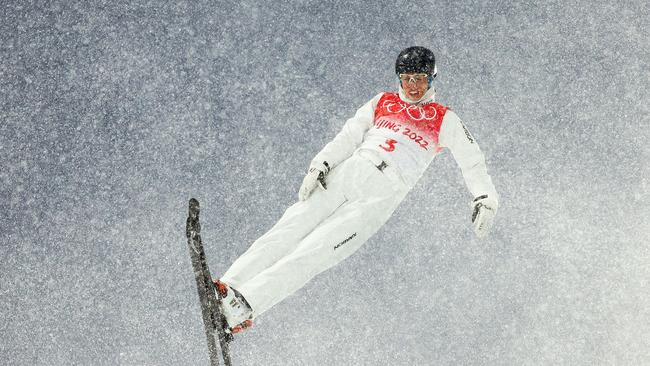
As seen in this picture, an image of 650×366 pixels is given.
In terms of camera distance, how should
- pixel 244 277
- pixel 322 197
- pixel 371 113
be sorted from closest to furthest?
pixel 244 277
pixel 322 197
pixel 371 113

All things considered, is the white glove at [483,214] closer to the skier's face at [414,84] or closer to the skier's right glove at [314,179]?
the skier's face at [414,84]

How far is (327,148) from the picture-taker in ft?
15.5

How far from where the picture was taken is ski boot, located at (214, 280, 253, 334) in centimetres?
395

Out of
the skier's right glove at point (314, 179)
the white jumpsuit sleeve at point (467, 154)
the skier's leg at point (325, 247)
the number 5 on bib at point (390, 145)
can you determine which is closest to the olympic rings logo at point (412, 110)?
the white jumpsuit sleeve at point (467, 154)

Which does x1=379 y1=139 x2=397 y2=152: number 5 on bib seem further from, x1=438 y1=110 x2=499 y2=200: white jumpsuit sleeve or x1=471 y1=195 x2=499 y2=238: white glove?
x1=471 y1=195 x2=499 y2=238: white glove

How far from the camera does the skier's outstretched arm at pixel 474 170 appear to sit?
4371 mm

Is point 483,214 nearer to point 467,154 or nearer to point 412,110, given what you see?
point 467,154

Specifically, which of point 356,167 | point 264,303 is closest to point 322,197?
point 356,167

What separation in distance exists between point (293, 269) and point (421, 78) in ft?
5.50

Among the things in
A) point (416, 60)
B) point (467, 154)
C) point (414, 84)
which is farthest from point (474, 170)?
point (416, 60)

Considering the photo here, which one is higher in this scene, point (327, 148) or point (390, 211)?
point (327, 148)

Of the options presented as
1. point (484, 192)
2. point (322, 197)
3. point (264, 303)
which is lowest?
point (264, 303)

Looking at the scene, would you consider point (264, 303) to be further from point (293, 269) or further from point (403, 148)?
point (403, 148)

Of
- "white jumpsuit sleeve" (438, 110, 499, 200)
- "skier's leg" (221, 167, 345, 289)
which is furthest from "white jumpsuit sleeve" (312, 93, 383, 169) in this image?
"white jumpsuit sleeve" (438, 110, 499, 200)
